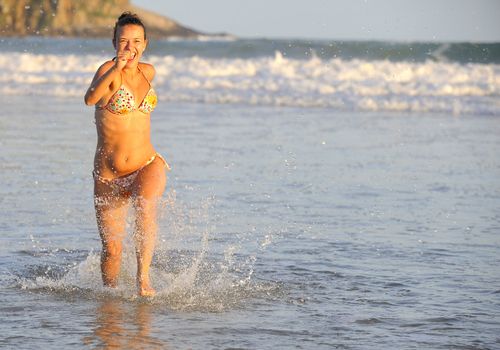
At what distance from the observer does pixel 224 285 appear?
6.66 meters

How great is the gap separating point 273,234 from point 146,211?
2.10 metres

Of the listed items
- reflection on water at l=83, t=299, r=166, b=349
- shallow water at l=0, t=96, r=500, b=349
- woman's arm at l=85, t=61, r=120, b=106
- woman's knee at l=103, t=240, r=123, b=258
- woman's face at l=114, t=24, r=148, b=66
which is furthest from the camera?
woman's knee at l=103, t=240, r=123, b=258

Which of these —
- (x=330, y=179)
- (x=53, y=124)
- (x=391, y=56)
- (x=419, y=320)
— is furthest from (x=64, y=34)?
(x=419, y=320)

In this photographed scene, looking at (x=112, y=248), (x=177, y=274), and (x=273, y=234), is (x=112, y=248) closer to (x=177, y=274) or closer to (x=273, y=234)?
(x=177, y=274)

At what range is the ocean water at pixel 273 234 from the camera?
18.4 ft

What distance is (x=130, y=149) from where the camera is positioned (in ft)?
20.6

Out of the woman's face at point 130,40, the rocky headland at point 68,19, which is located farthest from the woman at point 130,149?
the rocky headland at point 68,19

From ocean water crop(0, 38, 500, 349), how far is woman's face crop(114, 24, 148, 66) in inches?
44.2

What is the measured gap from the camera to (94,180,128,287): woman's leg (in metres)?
6.37

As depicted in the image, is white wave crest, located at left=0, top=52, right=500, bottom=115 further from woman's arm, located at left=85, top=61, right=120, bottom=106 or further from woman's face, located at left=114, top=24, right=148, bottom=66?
woman's arm, located at left=85, top=61, right=120, bottom=106

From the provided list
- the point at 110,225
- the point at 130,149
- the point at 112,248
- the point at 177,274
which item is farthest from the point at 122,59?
the point at 177,274

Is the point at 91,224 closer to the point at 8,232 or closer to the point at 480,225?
the point at 8,232

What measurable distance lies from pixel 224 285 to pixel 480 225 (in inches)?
106

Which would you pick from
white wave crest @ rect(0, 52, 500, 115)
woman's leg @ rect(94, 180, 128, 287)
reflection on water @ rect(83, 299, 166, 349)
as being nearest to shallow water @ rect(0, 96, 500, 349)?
reflection on water @ rect(83, 299, 166, 349)
